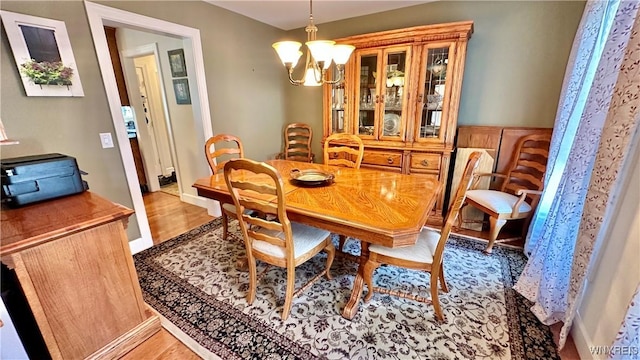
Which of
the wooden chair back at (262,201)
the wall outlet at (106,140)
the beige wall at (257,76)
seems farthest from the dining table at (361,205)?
the beige wall at (257,76)

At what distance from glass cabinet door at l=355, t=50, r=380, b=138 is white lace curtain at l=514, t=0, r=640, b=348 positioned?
162 centimetres

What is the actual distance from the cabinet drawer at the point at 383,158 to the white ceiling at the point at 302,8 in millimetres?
1628

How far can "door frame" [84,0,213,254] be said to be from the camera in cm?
197

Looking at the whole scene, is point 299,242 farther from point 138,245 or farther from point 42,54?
point 42,54

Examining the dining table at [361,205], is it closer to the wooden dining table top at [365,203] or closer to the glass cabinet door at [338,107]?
the wooden dining table top at [365,203]

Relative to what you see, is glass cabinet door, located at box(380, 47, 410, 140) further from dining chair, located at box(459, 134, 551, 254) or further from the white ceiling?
dining chair, located at box(459, 134, 551, 254)

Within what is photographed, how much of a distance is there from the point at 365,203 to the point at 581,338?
135 centimetres

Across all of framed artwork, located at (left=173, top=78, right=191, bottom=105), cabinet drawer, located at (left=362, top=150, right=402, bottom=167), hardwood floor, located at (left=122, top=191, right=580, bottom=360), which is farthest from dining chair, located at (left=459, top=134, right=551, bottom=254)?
framed artwork, located at (left=173, top=78, right=191, bottom=105)

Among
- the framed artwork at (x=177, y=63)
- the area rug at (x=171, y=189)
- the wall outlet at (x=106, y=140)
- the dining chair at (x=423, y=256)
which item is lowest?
the area rug at (x=171, y=189)

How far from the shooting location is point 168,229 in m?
2.85

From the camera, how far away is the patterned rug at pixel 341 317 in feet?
4.64

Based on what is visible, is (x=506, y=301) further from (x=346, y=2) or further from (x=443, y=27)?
(x=346, y=2)

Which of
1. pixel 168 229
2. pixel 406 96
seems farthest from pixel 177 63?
pixel 406 96

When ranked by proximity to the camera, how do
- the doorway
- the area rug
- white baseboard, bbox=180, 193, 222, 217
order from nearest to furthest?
white baseboard, bbox=180, 193, 222, 217
the doorway
the area rug
